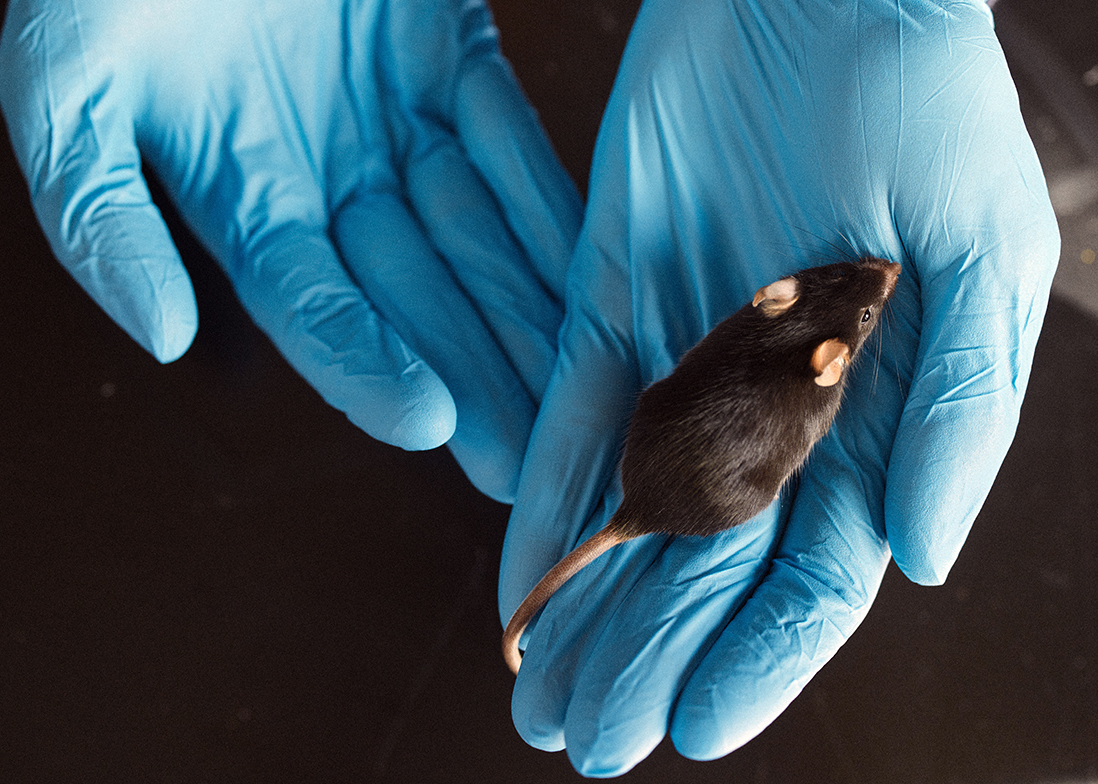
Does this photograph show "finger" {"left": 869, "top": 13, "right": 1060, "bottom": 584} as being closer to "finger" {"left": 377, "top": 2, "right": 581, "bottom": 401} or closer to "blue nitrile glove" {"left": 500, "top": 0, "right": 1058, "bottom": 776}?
"blue nitrile glove" {"left": 500, "top": 0, "right": 1058, "bottom": 776}

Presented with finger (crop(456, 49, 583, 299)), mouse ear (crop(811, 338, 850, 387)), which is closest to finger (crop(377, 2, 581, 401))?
finger (crop(456, 49, 583, 299))

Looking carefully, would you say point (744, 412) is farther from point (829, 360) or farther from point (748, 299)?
point (748, 299)

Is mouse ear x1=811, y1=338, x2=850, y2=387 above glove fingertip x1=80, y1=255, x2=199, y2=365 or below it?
below

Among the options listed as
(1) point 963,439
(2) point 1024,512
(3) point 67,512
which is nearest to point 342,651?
(3) point 67,512

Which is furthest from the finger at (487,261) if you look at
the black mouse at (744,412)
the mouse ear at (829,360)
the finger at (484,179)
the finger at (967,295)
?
the finger at (967,295)

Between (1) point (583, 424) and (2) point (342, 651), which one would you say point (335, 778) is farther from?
(1) point (583, 424)

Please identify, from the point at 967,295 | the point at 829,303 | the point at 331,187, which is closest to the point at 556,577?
the point at 829,303
